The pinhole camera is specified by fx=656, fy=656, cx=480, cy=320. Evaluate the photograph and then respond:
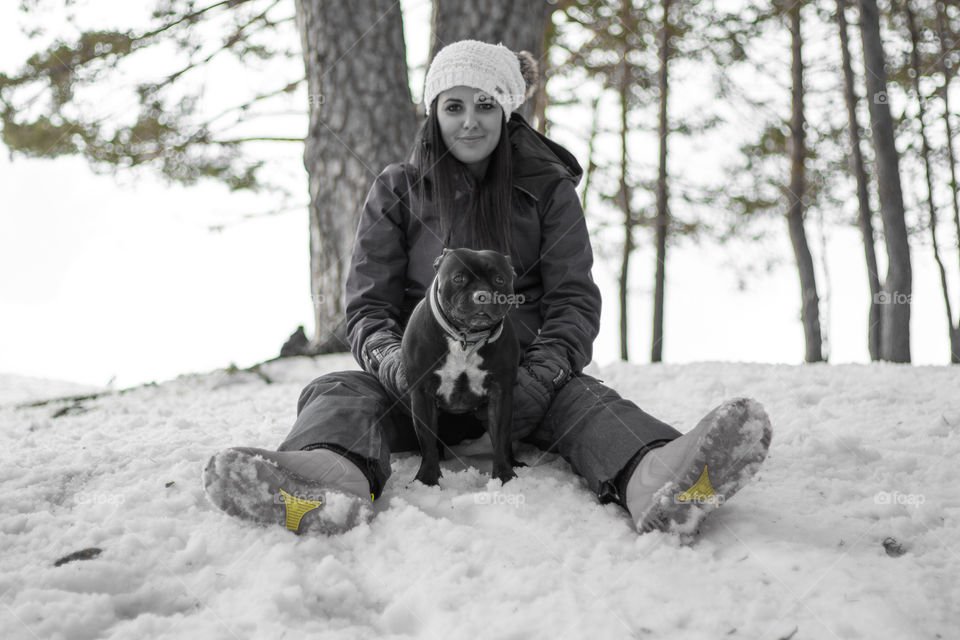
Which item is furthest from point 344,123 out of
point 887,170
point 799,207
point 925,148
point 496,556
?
point 925,148

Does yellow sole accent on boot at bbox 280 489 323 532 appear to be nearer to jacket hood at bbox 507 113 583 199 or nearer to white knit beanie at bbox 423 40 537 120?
jacket hood at bbox 507 113 583 199

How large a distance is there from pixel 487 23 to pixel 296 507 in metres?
3.56

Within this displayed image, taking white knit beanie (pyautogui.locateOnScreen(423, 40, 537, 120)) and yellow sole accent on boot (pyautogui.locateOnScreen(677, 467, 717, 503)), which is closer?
yellow sole accent on boot (pyautogui.locateOnScreen(677, 467, 717, 503))

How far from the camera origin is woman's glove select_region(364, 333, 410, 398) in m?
2.44

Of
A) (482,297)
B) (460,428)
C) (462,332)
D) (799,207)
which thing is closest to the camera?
(482,297)

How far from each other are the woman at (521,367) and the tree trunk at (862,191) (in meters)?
6.51

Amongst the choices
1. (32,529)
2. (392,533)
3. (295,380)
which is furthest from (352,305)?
(295,380)

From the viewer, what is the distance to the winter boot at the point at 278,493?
6.22 feet

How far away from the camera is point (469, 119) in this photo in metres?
2.75

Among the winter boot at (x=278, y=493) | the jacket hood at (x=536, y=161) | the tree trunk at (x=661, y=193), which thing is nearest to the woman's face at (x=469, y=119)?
the jacket hood at (x=536, y=161)

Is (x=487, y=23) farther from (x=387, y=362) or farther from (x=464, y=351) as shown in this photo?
(x=464, y=351)

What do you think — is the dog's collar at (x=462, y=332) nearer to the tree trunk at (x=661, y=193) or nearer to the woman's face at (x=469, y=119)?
the woman's face at (x=469, y=119)

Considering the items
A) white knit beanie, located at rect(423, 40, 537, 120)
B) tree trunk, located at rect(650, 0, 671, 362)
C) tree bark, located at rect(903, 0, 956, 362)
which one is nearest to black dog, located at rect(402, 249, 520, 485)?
white knit beanie, located at rect(423, 40, 537, 120)

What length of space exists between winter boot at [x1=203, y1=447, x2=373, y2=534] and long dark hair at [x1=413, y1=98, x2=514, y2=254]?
3.99 ft
